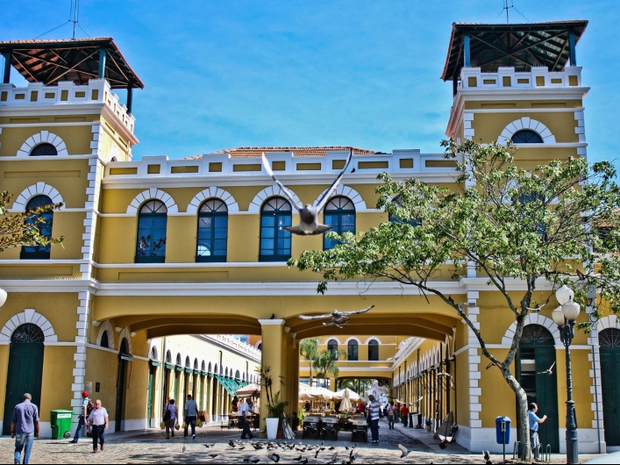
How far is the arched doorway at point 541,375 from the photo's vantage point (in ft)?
66.3

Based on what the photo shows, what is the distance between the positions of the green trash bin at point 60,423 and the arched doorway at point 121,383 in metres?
3.86

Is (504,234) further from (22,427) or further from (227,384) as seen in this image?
(227,384)

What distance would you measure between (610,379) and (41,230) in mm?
18151

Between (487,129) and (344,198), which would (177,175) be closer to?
(344,198)

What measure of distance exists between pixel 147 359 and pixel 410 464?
15.5 metres

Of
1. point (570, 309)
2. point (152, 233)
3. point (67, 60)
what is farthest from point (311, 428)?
point (67, 60)

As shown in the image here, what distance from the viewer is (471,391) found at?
20.4 meters

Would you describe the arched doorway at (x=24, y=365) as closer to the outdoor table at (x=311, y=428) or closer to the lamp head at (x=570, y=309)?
the outdoor table at (x=311, y=428)

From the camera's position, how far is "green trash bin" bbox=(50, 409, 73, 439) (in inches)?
817

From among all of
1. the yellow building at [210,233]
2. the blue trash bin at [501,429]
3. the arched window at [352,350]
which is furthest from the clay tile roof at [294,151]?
the arched window at [352,350]

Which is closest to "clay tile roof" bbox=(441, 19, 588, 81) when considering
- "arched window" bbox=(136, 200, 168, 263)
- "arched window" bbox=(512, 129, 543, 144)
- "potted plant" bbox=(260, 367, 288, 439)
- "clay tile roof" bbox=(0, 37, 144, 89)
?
"arched window" bbox=(512, 129, 543, 144)

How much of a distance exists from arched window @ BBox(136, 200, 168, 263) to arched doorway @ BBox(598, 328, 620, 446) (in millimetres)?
13840

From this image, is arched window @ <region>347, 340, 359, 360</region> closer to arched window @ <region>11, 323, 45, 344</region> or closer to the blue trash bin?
arched window @ <region>11, 323, 45, 344</region>

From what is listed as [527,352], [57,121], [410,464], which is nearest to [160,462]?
[410,464]
